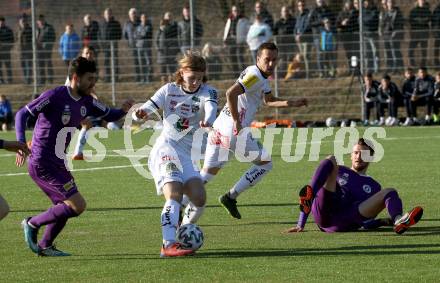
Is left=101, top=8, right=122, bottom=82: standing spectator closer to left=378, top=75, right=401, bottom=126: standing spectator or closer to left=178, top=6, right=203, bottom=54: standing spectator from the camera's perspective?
left=178, top=6, right=203, bottom=54: standing spectator

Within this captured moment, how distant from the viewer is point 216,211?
12.6 meters

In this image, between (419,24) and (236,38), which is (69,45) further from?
(419,24)

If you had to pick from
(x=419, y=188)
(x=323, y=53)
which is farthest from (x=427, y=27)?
(x=419, y=188)

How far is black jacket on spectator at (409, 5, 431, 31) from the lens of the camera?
28.7 m

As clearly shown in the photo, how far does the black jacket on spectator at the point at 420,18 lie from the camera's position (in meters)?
28.7

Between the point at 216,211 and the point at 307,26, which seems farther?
the point at 307,26

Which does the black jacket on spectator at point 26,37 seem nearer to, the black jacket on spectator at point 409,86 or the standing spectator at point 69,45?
the standing spectator at point 69,45

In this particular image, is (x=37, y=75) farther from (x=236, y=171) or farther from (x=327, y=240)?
(x=327, y=240)

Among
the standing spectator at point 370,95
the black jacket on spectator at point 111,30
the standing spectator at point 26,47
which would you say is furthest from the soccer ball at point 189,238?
the black jacket on spectator at point 111,30

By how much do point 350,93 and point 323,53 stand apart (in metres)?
1.40

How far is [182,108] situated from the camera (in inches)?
393

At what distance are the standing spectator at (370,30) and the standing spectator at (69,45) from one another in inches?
326

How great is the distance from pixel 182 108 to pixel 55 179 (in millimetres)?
1434

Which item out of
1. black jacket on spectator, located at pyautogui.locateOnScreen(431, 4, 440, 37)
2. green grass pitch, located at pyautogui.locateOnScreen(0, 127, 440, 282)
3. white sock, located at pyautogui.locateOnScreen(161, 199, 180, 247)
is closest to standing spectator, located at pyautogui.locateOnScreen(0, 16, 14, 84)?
black jacket on spectator, located at pyautogui.locateOnScreen(431, 4, 440, 37)
